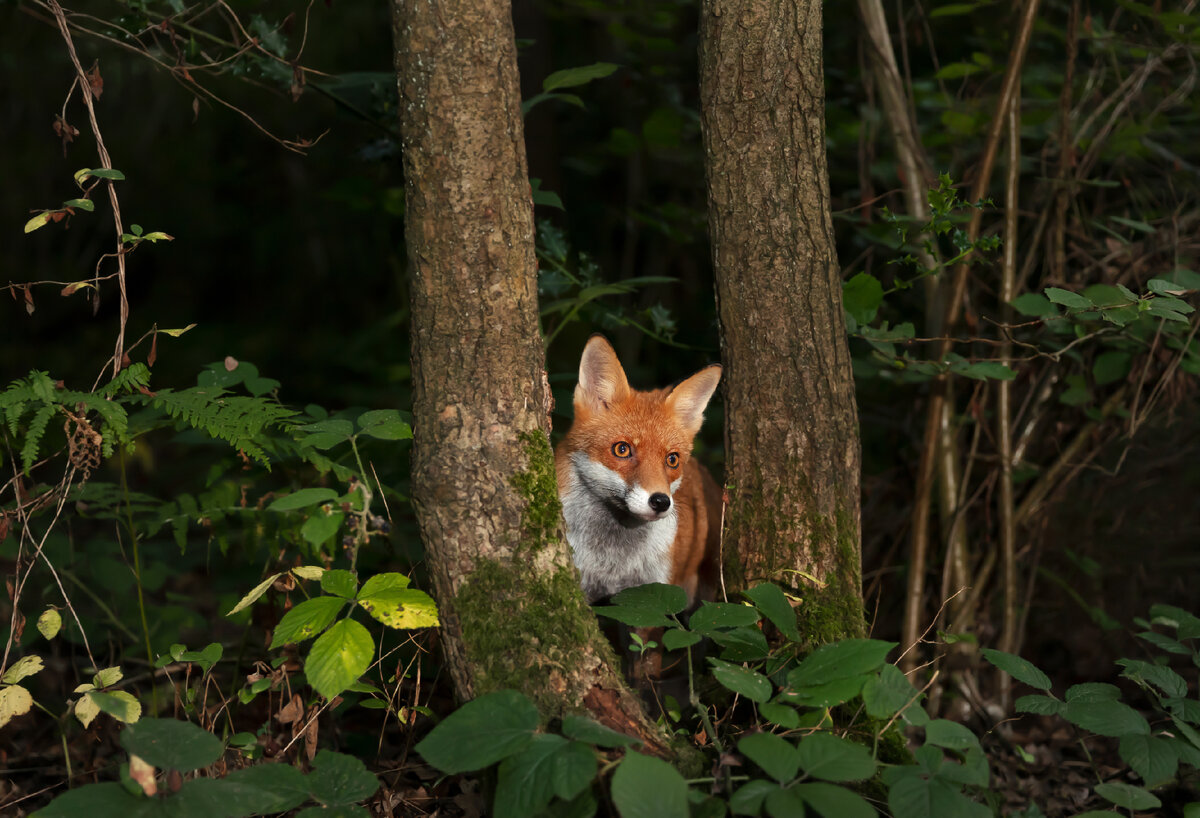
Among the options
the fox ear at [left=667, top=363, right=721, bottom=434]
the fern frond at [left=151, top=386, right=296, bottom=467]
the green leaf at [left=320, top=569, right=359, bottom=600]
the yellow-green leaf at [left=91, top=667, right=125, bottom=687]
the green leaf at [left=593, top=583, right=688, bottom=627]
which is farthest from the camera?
the fox ear at [left=667, top=363, right=721, bottom=434]

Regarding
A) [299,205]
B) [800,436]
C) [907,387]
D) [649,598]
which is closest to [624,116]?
[907,387]

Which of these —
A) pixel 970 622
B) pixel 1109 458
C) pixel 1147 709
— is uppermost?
pixel 1109 458

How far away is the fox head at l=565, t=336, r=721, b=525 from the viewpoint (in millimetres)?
3688

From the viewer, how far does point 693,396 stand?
4.05 meters

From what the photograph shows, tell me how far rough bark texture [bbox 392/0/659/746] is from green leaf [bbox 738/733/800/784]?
515 millimetres

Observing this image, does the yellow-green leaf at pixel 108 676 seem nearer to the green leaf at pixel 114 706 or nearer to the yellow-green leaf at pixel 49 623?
the green leaf at pixel 114 706

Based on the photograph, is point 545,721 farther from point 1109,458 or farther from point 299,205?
point 299,205

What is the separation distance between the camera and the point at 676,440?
3953mm

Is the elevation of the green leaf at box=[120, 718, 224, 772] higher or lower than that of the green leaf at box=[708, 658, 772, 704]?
higher

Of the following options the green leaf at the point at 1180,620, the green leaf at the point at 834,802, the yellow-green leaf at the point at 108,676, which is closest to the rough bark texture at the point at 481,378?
the green leaf at the point at 834,802

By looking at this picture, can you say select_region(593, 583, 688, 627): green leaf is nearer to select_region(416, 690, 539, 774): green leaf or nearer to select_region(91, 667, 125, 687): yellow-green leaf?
select_region(416, 690, 539, 774): green leaf

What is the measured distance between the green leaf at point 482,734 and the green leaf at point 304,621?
47 cm

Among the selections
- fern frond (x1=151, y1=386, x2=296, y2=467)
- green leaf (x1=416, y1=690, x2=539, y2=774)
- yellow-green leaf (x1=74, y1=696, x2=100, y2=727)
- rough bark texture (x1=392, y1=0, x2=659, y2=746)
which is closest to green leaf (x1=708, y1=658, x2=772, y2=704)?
rough bark texture (x1=392, y1=0, x2=659, y2=746)

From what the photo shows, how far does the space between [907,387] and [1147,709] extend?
214 cm
